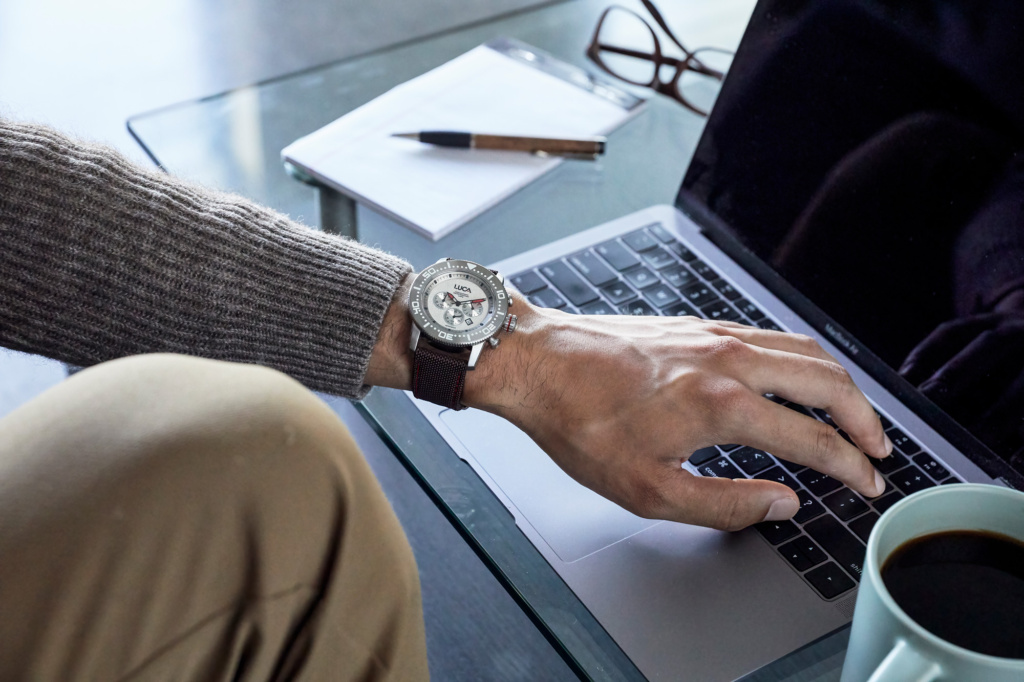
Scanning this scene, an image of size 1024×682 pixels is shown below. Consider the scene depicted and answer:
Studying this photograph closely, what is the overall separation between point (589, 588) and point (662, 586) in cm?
5

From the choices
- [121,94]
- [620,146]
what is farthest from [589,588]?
[121,94]

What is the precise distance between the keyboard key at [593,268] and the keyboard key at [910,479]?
28 cm

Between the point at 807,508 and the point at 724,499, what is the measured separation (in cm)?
8

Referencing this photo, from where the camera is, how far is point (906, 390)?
2.29 feet

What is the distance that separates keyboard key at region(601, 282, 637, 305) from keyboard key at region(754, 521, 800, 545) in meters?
0.24

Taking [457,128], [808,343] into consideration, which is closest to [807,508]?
[808,343]

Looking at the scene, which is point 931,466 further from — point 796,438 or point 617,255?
point 617,255

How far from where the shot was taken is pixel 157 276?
615 millimetres

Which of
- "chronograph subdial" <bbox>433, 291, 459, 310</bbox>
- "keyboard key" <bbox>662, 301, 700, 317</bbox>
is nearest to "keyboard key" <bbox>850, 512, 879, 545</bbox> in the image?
"keyboard key" <bbox>662, 301, 700, 317</bbox>

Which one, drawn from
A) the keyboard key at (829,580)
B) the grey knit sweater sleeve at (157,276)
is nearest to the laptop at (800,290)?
the keyboard key at (829,580)

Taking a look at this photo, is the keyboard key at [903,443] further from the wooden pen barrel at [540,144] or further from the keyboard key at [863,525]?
the wooden pen barrel at [540,144]

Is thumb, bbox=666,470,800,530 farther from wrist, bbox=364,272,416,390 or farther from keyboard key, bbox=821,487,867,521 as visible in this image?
wrist, bbox=364,272,416,390

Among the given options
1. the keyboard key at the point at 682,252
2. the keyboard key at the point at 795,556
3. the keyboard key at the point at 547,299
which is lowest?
the keyboard key at the point at 795,556

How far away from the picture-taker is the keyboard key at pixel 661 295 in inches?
30.3
